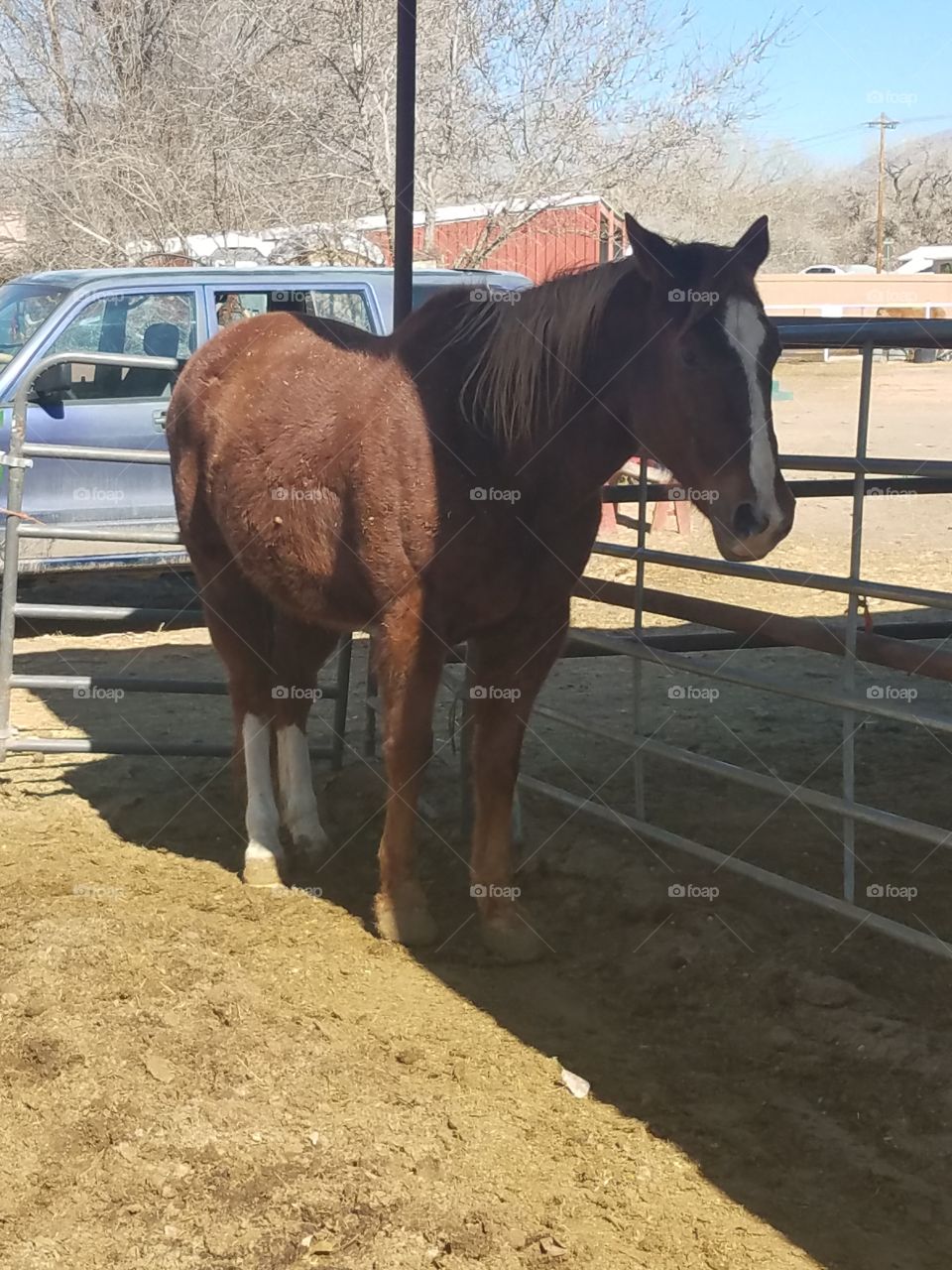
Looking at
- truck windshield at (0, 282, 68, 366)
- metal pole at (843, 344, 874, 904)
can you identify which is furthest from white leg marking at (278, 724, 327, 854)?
truck windshield at (0, 282, 68, 366)

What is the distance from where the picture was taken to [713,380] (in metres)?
3.26

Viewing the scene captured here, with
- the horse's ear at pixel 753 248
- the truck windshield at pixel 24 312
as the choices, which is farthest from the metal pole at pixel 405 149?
the truck windshield at pixel 24 312

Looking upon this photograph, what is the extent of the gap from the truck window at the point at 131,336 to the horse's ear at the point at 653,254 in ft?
18.4

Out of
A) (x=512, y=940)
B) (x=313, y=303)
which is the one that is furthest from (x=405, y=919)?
(x=313, y=303)

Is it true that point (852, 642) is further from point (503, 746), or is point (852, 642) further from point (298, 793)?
point (298, 793)

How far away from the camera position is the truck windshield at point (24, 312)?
27.8ft

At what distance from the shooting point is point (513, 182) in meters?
13.8

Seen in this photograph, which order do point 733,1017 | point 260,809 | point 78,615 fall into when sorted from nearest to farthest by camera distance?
point 733,1017 → point 260,809 → point 78,615

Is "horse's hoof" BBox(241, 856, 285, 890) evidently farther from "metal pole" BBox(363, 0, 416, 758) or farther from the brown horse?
"metal pole" BBox(363, 0, 416, 758)

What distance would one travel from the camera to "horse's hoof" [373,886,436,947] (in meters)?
4.09

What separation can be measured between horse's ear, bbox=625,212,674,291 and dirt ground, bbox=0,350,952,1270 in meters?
2.06

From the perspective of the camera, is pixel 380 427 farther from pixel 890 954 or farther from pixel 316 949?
pixel 890 954

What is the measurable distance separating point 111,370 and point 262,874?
16.3 feet

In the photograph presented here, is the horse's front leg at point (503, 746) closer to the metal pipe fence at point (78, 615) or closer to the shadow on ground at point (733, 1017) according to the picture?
the shadow on ground at point (733, 1017)
